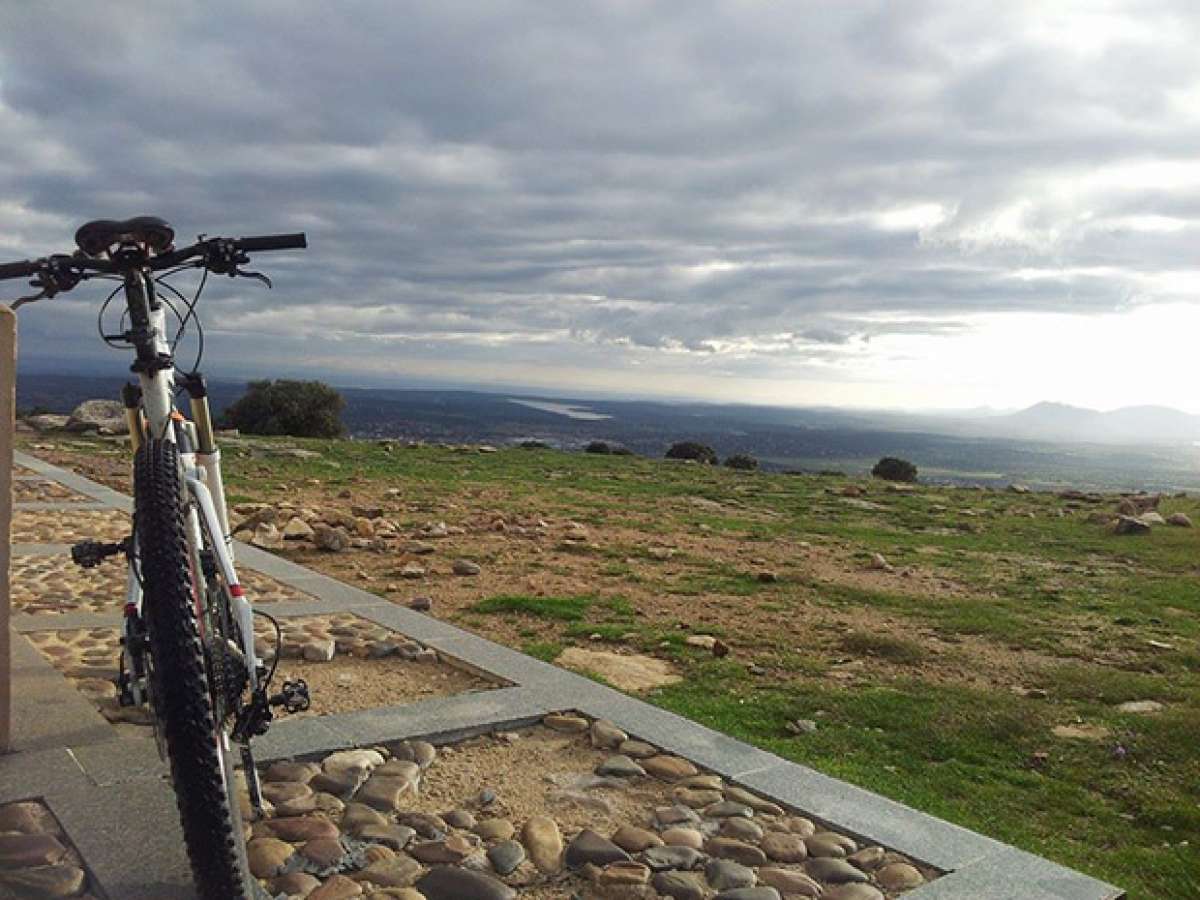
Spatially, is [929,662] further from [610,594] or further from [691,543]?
[691,543]

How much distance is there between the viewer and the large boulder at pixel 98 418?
21341 millimetres

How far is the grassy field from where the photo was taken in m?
4.60

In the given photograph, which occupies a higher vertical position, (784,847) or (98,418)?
(98,418)

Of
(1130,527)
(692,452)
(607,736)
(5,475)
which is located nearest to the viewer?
(5,475)

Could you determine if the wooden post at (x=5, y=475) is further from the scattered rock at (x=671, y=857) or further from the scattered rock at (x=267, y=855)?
the scattered rock at (x=671, y=857)

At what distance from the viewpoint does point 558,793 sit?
397 centimetres

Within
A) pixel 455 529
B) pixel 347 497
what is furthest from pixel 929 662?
pixel 347 497

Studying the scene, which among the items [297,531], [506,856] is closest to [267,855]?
[506,856]

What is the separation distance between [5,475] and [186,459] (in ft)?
3.26

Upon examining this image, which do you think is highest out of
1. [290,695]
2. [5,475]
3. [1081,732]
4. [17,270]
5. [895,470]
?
[17,270]

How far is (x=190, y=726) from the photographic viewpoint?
2.63 m

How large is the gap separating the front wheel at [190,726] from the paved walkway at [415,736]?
1.36 feet

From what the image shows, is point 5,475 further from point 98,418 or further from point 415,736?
point 98,418

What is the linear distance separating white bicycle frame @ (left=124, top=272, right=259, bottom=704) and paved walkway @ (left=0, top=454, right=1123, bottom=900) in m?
0.52
